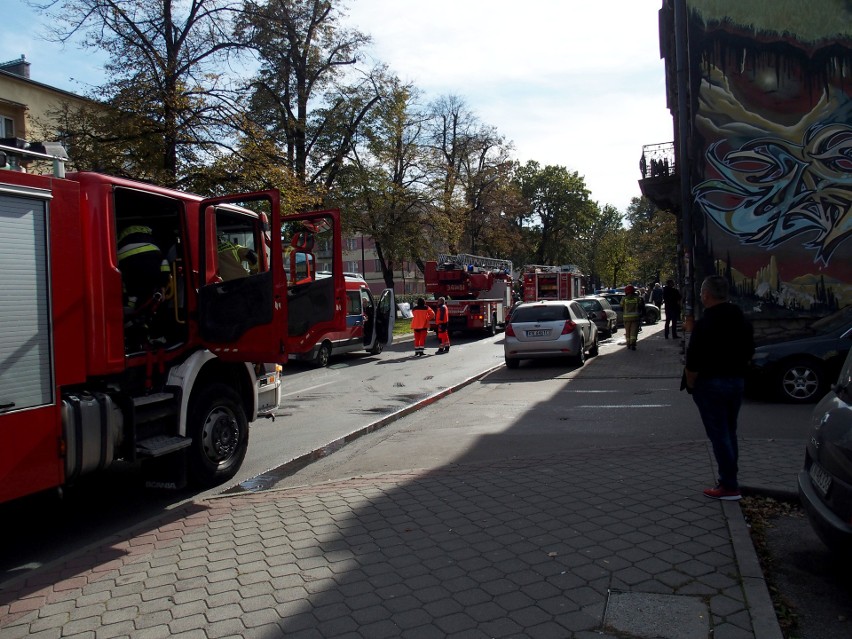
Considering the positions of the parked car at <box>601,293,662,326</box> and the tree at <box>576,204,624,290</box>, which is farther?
the tree at <box>576,204,624,290</box>

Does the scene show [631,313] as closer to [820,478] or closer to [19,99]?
[820,478]

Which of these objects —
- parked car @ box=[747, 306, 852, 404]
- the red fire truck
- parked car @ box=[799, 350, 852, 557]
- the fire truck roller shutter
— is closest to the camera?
parked car @ box=[799, 350, 852, 557]

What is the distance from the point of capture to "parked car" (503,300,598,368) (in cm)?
1486

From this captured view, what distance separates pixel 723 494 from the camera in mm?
5148

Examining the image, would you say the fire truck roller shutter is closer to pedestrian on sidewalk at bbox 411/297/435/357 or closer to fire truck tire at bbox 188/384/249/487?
fire truck tire at bbox 188/384/249/487

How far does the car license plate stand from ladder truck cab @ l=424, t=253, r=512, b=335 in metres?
20.9

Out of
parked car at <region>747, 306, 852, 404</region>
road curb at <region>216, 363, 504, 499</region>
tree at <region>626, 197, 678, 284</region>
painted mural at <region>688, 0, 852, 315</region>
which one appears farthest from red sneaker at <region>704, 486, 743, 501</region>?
tree at <region>626, 197, 678, 284</region>

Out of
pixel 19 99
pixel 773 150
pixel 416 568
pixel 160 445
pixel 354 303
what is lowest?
pixel 416 568

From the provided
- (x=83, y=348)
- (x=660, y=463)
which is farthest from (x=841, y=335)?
(x=83, y=348)

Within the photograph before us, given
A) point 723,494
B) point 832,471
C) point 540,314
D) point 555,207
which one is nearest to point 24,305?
point 832,471

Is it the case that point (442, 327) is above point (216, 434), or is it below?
above

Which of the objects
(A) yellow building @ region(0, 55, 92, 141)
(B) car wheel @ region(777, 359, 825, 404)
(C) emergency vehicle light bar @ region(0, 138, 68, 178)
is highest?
(A) yellow building @ region(0, 55, 92, 141)

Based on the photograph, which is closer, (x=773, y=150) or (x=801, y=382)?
(x=801, y=382)

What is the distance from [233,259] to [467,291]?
63.0 feet
